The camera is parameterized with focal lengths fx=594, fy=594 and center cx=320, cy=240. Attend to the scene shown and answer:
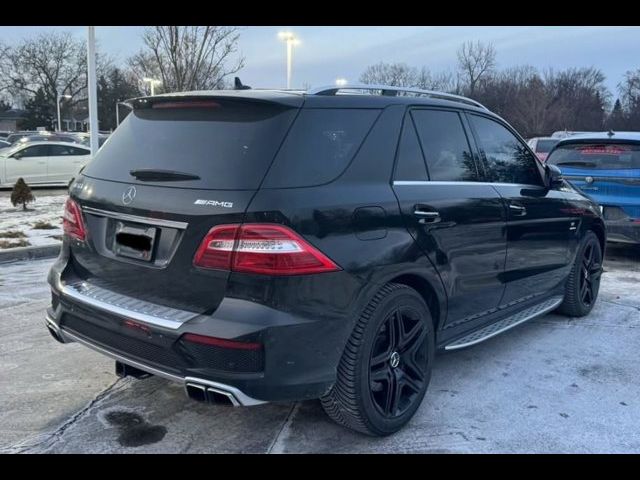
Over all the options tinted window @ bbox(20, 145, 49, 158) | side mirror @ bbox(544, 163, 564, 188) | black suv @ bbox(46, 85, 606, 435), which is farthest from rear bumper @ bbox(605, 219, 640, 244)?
tinted window @ bbox(20, 145, 49, 158)

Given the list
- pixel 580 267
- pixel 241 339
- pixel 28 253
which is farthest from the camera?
pixel 28 253

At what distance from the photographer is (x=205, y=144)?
9.68 feet

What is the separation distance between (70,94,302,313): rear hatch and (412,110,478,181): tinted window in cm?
98

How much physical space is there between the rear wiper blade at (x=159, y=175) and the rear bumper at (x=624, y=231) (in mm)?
6309

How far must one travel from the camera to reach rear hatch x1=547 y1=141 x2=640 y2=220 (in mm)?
7312

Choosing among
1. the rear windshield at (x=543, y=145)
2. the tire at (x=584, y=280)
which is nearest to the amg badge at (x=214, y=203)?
the tire at (x=584, y=280)

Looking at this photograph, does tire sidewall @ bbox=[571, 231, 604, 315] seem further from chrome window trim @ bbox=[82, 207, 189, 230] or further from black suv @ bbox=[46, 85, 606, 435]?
chrome window trim @ bbox=[82, 207, 189, 230]

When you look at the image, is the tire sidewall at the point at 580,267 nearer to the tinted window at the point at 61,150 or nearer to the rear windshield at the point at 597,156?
the rear windshield at the point at 597,156

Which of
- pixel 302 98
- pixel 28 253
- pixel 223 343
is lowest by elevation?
pixel 28 253

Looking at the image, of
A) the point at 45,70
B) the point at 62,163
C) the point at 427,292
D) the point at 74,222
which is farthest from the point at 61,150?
the point at 45,70

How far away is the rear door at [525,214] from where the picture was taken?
4168mm

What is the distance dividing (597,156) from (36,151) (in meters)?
14.9

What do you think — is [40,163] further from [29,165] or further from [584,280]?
[584,280]

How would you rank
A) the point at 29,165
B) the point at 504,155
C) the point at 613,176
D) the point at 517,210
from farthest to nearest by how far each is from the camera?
the point at 29,165 < the point at 613,176 < the point at 504,155 < the point at 517,210
